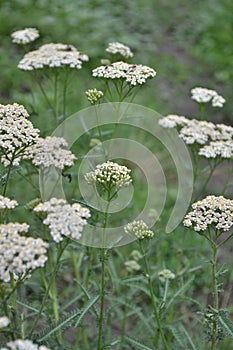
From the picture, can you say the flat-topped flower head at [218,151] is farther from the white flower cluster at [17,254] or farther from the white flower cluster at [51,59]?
the white flower cluster at [17,254]

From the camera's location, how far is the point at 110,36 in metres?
8.03

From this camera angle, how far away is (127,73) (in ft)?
9.60

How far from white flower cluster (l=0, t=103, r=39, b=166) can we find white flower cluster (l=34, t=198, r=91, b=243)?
1.33 feet

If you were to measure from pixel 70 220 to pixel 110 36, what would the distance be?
20.7 feet

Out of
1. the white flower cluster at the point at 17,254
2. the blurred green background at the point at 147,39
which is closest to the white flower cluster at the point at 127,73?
the white flower cluster at the point at 17,254

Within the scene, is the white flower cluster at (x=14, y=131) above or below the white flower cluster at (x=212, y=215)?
above

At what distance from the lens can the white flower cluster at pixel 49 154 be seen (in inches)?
109

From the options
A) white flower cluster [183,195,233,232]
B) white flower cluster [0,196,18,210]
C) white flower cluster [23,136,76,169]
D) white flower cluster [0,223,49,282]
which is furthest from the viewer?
white flower cluster [23,136,76,169]

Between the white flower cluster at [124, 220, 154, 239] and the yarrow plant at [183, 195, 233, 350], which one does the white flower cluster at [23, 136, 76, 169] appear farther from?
the yarrow plant at [183, 195, 233, 350]

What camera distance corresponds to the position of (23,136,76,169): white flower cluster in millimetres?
2768

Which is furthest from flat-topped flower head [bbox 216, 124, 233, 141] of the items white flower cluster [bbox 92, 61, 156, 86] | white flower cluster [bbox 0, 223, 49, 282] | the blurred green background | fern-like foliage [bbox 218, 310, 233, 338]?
the blurred green background

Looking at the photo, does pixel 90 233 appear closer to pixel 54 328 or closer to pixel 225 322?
pixel 54 328

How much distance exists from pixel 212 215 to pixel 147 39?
6.39m

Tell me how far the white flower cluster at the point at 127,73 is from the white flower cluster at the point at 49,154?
0.44 metres
